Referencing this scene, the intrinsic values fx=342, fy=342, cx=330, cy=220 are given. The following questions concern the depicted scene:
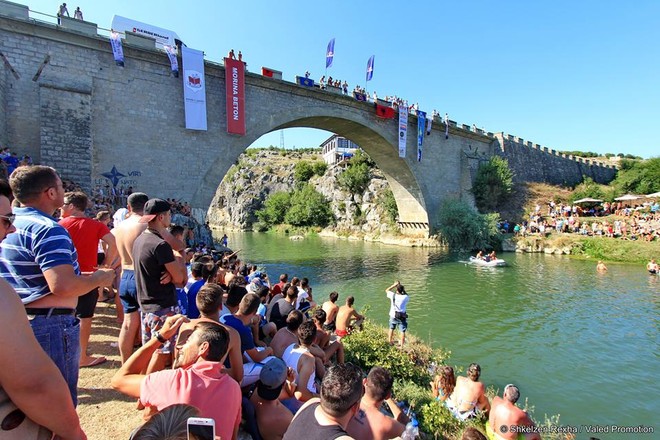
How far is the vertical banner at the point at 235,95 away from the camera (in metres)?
15.6

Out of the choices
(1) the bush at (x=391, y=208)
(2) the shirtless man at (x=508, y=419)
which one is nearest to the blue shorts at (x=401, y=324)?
(2) the shirtless man at (x=508, y=419)

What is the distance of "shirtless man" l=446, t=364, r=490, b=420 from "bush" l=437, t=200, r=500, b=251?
21.9 meters

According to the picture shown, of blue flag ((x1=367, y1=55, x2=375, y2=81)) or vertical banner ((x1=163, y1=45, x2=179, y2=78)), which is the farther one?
blue flag ((x1=367, y1=55, x2=375, y2=81))

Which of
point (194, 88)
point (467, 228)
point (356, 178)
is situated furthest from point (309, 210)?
point (194, 88)

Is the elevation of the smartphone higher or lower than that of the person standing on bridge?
lower

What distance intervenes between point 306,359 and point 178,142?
43.9ft

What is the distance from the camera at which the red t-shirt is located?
3.57 m

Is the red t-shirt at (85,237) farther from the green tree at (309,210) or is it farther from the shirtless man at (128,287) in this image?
the green tree at (309,210)

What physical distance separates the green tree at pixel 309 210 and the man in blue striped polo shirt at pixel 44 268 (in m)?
40.4

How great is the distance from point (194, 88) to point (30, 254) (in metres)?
14.4

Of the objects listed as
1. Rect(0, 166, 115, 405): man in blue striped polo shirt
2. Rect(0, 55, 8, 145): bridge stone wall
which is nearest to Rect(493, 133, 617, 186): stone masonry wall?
Rect(0, 55, 8, 145): bridge stone wall

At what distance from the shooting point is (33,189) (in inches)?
85.7

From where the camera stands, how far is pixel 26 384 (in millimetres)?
1139

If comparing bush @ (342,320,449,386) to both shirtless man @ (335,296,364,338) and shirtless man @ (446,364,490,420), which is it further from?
shirtless man @ (446,364,490,420)
